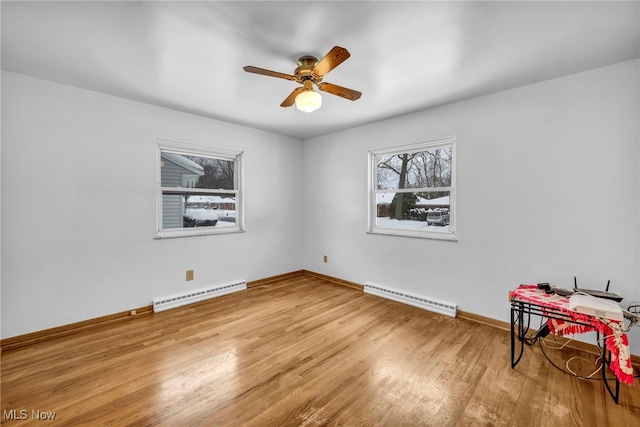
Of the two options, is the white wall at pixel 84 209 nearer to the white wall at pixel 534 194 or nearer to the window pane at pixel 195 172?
the window pane at pixel 195 172

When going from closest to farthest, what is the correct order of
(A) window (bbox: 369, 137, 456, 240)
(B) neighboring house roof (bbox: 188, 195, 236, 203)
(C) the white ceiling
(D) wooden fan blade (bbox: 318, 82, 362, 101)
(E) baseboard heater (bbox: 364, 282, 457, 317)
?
(C) the white ceiling
(D) wooden fan blade (bbox: 318, 82, 362, 101)
(E) baseboard heater (bbox: 364, 282, 457, 317)
(A) window (bbox: 369, 137, 456, 240)
(B) neighboring house roof (bbox: 188, 195, 236, 203)

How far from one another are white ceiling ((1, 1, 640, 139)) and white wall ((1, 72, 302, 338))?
317mm

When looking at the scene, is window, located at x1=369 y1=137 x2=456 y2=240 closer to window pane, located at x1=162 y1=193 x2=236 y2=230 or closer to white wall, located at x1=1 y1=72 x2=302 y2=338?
window pane, located at x1=162 y1=193 x2=236 y2=230

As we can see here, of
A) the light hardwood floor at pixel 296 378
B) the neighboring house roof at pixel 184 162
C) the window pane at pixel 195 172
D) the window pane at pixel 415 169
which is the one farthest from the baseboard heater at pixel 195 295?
the window pane at pixel 415 169

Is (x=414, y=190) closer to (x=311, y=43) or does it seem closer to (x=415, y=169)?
(x=415, y=169)

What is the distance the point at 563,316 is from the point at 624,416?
0.59 m

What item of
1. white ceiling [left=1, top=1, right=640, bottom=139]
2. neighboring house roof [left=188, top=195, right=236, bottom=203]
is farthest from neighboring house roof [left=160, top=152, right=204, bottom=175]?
white ceiling [left=1, top=1, right=640, bottom=139]

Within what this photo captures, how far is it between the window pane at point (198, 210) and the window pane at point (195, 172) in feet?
0.51

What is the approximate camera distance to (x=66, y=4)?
1.55m

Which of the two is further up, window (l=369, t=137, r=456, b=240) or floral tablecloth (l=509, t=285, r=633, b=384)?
window (l=369, t=137, r=456, b=240)

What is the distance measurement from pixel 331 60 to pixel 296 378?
7.47ft

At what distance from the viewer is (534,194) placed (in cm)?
256

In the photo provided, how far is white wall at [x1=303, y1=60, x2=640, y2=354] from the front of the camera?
2.18m

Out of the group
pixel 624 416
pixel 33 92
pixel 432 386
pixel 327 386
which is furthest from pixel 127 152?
pixel 624 416
